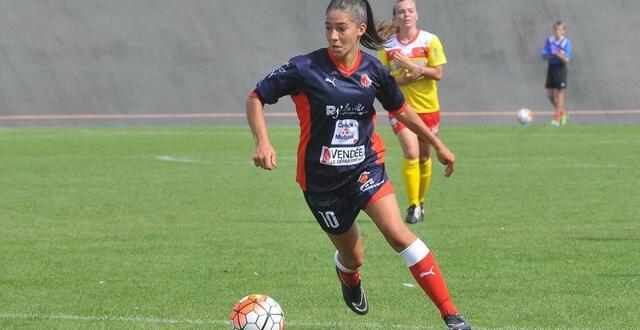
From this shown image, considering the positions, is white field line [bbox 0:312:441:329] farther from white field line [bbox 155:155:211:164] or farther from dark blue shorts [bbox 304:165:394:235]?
white field line [bbox 155:155:211:164]

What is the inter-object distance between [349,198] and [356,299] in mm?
700

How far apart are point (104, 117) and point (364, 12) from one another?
27.5 meters

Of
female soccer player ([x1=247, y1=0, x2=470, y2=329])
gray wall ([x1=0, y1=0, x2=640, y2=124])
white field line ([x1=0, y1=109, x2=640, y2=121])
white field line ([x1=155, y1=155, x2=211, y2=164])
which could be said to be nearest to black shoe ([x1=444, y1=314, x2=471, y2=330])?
female soccer player ([x1=247, y1=0, x2=470, y2=329])

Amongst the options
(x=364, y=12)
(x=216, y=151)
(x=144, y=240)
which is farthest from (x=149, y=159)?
(x=364, y=12)

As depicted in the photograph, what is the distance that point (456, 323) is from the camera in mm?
6062

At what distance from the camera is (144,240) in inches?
406

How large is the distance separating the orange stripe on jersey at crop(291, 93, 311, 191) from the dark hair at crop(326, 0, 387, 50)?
494 millimetres

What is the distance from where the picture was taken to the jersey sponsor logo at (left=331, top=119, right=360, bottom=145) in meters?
6.47

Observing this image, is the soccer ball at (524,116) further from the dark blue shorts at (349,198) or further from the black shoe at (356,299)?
the dark blue shorts at (349,198)

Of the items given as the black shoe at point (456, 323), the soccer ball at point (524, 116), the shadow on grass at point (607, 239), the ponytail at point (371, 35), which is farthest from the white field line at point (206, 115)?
the black shoe at point (456, 323)

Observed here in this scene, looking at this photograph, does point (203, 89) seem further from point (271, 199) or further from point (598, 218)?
point (598, 218)

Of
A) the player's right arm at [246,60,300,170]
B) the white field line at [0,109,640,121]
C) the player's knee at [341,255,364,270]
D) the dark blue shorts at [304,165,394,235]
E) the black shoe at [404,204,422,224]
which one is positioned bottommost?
the white field line at [0,109,640,121]

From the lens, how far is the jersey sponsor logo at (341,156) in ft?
21.2

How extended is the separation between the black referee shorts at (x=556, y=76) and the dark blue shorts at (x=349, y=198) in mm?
23801
